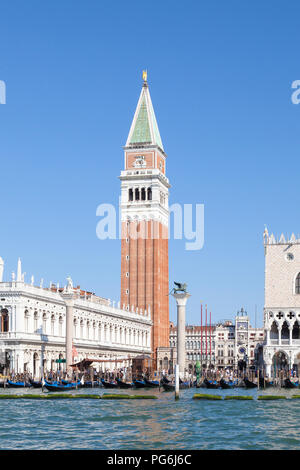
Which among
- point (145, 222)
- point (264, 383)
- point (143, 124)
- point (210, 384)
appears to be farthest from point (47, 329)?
point (143, 124)

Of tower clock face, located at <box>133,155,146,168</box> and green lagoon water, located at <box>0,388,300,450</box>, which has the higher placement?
tower clock face, located at <box>133,155,146,168</box>

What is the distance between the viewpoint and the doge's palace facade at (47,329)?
2256 inches

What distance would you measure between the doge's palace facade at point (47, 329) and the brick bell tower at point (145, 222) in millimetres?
8845

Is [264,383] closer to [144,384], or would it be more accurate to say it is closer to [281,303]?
[144,384]

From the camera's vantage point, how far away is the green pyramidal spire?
94363 mm

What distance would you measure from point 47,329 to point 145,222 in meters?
30.6

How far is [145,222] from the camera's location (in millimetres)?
91625

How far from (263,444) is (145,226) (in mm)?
67121

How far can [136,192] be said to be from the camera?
93.4m

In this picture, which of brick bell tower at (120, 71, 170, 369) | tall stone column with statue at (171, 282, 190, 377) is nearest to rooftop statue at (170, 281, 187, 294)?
tall stone column with statue at (171, 282, 190, 377)

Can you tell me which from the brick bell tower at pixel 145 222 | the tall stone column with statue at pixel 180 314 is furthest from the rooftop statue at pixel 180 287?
the brick bell tower at pixel 145 222

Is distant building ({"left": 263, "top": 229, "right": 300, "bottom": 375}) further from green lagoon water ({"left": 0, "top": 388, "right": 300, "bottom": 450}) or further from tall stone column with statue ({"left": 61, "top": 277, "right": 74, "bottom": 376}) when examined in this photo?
green lagoon water ({"left": 0, "top": 388, "right": 300, "bottom": 450})

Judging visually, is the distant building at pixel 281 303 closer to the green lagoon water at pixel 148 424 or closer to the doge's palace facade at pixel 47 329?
the doge's palace facade at pixel 47 329
